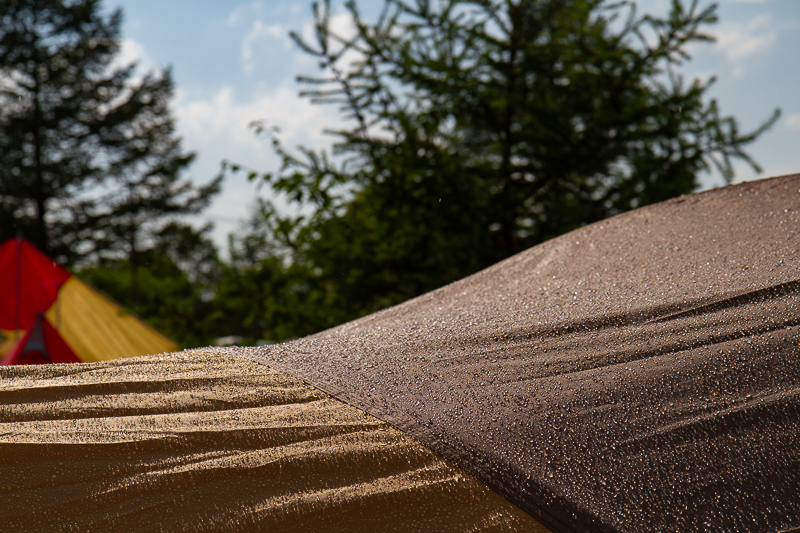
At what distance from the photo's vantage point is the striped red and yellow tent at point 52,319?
511cm

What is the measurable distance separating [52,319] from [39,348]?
2.97 metres

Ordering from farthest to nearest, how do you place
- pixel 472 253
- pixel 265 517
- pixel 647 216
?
pixel 472 253 → pixel 647 216 → pixel 265 517

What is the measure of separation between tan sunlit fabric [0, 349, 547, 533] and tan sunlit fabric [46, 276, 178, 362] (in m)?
6.25

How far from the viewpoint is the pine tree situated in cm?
1563

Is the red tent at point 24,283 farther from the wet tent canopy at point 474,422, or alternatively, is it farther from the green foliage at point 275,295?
the wet tent canopy at point 474,422

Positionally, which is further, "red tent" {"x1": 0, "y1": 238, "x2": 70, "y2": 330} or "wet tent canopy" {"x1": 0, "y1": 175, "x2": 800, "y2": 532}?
"red tent" {"x1": 0, "y1": 238, "x2": 70, "y2": 330}

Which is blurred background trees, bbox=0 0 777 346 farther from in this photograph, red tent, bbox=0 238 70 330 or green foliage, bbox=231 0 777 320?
red tent, bbox=0 238 70 330

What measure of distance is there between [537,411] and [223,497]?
0.48 meters

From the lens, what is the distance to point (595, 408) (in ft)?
3.30

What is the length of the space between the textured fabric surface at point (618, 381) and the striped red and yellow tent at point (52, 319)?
A: 4493 mm

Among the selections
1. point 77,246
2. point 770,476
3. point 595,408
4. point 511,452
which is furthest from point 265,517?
point 77,246

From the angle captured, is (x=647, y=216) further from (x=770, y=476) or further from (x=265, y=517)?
(x=265, y=517)

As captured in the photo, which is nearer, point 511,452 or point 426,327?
point 511,452

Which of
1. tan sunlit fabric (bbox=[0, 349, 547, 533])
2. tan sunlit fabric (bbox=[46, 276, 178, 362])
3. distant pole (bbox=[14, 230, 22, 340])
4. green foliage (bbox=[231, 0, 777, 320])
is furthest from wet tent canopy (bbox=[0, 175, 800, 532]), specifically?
tan sunlit fabric (bbox=[46, 276, 178, 362])
